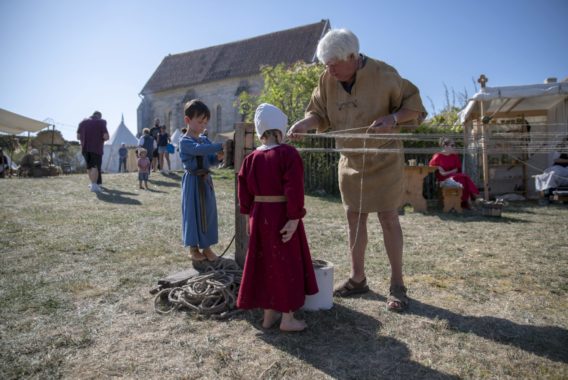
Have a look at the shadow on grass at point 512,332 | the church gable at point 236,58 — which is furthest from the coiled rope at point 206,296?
the church gable at point 236,58

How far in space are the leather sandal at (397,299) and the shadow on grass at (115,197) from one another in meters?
6.44

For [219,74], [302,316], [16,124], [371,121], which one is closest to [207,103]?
[219,74]

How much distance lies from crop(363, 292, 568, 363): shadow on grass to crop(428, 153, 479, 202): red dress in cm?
604

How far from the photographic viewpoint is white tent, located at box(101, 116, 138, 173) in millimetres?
27461

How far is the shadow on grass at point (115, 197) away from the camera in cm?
827

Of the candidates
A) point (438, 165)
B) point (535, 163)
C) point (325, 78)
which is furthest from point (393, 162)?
point (535, 163)

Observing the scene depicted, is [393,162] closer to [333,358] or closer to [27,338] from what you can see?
[333,358]

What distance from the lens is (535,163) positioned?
1104cm

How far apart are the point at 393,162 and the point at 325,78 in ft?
2.81

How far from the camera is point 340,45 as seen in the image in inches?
109

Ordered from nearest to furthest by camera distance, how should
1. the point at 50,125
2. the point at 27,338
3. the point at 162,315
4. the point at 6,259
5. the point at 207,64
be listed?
the point at 27,338 → the point at 162,315 → the point at 6,259 → the point at 50,125 → the point at 207,64

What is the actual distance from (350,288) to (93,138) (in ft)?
26.8

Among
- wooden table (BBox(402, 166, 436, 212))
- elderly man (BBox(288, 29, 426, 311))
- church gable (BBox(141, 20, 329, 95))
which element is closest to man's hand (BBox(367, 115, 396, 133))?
elderly man (BBox(288, 29, 426, 311))

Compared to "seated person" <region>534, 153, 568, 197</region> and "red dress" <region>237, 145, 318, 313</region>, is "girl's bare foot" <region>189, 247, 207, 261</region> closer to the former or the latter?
"red dress" <region>237, 145, 318, 313</region>
